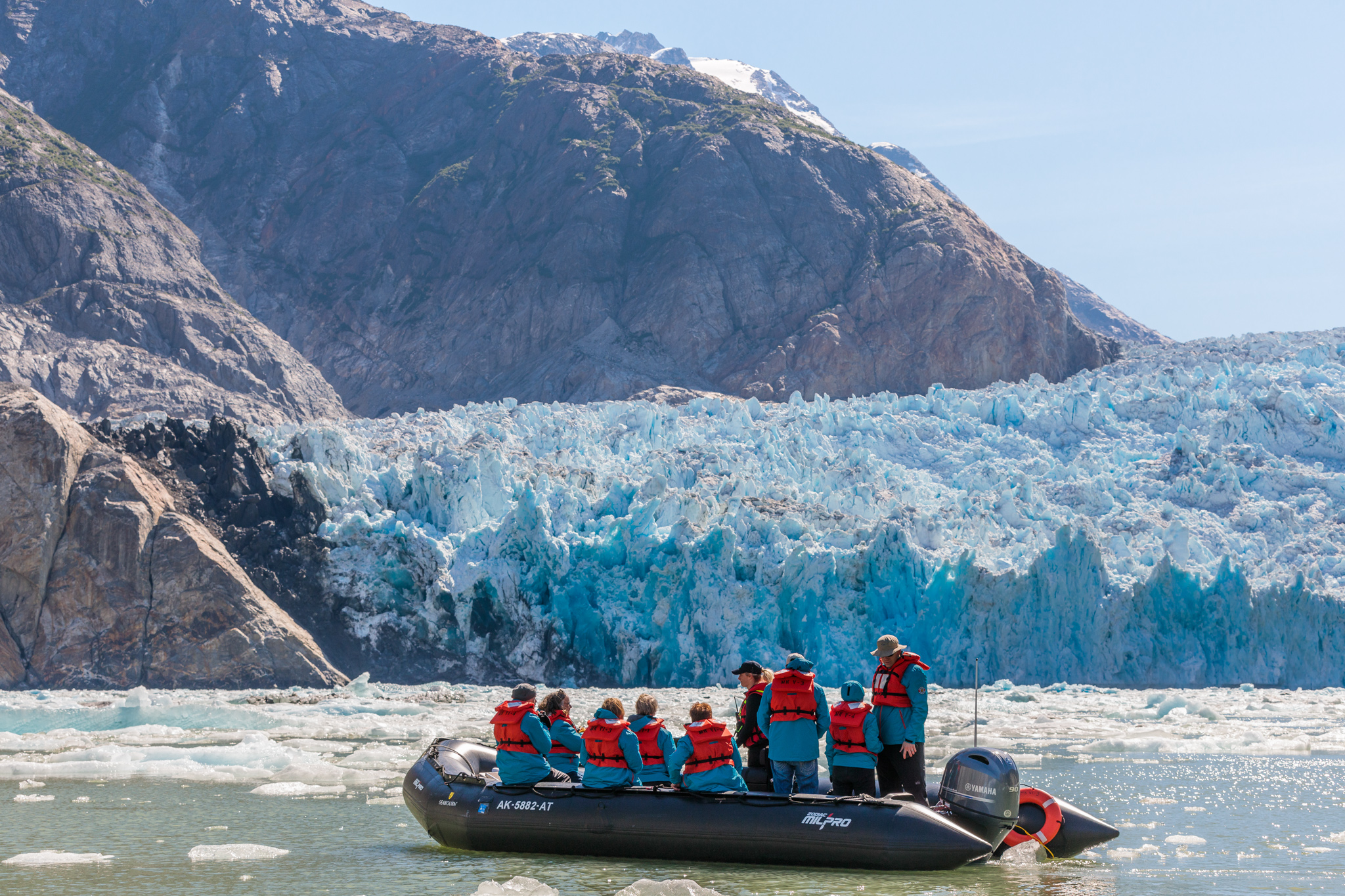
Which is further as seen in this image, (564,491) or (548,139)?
(548,139)

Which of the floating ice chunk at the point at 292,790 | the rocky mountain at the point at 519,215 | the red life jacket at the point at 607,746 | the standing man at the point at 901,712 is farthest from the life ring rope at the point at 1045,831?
the rocky mountain at the point at 519,215

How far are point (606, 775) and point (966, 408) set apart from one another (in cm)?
2682

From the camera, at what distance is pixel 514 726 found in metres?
9.88

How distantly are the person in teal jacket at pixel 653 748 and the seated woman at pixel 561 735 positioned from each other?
552 mm

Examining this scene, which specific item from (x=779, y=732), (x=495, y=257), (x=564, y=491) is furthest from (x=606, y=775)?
(x=495, y=257)

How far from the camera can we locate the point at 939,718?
20.1m

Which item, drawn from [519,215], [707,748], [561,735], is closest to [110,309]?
[519,215]

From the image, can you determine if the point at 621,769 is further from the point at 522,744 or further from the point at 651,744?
the point at 522,744

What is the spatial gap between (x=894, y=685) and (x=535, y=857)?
3338 millimetres

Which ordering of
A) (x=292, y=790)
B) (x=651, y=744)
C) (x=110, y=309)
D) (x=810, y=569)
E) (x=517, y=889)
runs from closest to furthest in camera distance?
(x=517, y=889) < (x=651, y=744) < (x=292, y=790) < (x=810, y=569) < (x=110, y=309)

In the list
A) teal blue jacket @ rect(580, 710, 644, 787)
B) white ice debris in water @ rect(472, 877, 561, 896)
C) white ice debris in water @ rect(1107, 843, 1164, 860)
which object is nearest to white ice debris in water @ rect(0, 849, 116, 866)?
white ice debris in water @ rect(472, 877, 561, 896)

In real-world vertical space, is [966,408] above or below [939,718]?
above

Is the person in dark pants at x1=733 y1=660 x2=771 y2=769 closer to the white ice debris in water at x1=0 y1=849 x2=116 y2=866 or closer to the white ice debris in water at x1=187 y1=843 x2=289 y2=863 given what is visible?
the white ice debris in water at x1=187 y1=843 x2=289 y2=863

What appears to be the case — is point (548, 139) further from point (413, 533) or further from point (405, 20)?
point (413, 533)
